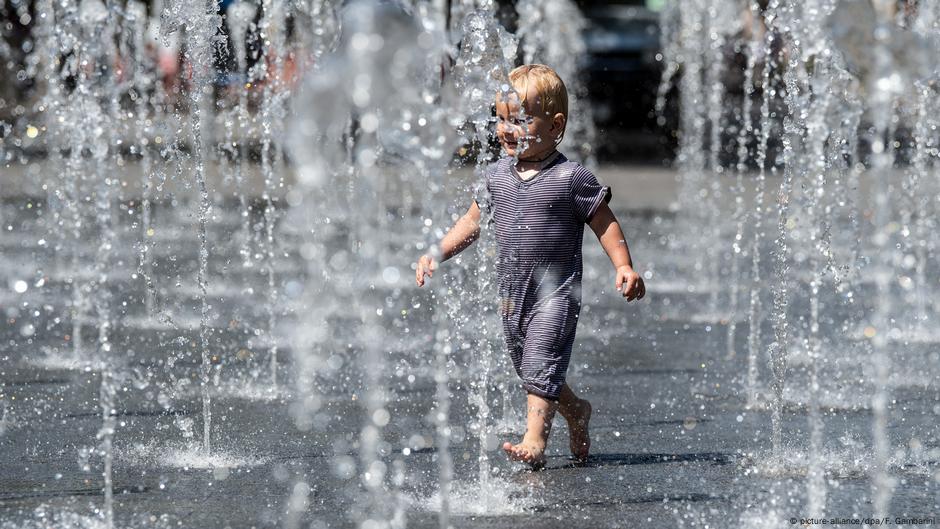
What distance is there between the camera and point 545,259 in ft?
14.4

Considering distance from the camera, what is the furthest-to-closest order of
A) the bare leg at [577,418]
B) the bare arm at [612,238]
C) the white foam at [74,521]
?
the bare leg at [577,418] → the bare arm at [612,238] → the white foam at [74,521]

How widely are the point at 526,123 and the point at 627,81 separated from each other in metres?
18.2

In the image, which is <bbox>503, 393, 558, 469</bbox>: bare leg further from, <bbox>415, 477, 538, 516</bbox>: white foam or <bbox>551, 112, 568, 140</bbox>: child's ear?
<bbox>551, 112, 568, 140</bbox>: child's ear

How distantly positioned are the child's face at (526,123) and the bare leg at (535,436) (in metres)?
0.73

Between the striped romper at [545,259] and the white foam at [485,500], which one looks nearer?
the white foam at [485,500]

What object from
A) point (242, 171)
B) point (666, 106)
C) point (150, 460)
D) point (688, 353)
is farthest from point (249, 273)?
point (666, 106)

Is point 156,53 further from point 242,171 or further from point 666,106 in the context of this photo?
point 666,106

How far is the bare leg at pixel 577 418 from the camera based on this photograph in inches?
175

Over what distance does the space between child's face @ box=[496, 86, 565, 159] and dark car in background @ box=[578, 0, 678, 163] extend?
55.2 ft

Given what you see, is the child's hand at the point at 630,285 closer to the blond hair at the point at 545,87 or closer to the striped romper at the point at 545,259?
the striped romper at the point at 545,259

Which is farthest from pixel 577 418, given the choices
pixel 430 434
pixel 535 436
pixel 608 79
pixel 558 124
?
pixel 608 79

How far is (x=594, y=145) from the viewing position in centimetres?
1992

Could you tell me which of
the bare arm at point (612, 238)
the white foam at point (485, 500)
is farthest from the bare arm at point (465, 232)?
the white foam at point (485, 500)

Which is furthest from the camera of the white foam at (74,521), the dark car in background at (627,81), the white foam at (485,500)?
the dark car in background at (627,81)
